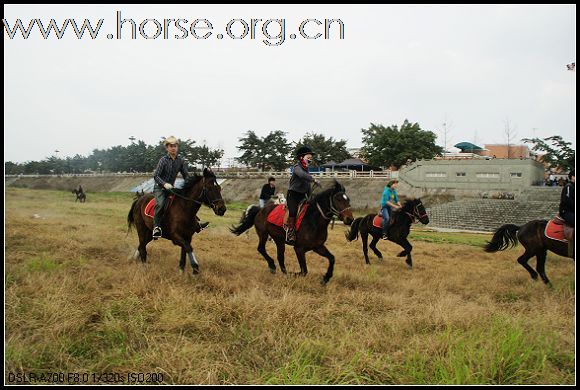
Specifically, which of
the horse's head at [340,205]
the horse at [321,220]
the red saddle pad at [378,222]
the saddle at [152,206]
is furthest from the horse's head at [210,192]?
the red saddle pad at [378,222]

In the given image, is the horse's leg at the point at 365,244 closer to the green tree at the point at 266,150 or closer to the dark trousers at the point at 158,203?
the dark trousers at the point at 158,203

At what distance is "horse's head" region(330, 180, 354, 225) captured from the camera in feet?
20.1

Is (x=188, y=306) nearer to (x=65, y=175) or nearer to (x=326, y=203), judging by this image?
(x=326, y=203)

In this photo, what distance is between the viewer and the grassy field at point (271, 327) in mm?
3098

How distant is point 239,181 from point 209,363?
143ft

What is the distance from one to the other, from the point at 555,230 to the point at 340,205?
15.7 feet

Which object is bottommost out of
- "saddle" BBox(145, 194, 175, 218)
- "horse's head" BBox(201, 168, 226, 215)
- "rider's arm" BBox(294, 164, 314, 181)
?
"saddle" BBox(145, 194, 175, 218)

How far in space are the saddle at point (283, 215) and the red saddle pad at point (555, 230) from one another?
5233 mm

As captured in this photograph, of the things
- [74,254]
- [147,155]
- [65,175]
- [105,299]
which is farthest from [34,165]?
[105,299]

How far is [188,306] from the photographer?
4.30 meters

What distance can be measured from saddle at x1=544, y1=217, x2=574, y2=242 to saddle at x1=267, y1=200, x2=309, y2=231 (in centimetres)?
520

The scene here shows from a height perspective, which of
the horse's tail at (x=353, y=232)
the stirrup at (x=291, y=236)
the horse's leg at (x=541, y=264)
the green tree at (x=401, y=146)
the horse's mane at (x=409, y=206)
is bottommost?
the horse's leg at (x=541, y=264)

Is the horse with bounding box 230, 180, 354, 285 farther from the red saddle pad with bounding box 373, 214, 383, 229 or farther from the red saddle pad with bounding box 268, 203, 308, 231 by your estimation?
the red saddle pad with bounding box 373, 214, 383, 229

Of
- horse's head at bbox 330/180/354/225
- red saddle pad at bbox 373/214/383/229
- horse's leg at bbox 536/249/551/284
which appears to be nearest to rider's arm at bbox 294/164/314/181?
horse's head at bbox 330/180/354/225
